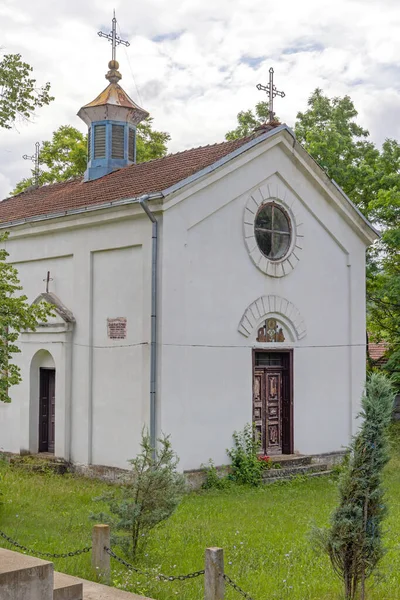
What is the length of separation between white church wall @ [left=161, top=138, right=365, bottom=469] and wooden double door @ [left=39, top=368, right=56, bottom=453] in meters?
4.15

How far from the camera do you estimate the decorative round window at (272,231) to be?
56.4ft

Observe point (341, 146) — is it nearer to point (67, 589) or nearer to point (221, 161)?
point (221, 161)

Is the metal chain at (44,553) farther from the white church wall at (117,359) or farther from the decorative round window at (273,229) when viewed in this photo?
the decorative round window at (273,229)

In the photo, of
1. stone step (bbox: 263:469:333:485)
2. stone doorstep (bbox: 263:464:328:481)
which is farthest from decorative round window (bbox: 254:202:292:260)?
stone step (bbox: 263:469:333:485)

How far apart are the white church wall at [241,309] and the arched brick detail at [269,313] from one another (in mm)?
138

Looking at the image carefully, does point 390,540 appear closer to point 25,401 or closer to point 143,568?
point 143,568

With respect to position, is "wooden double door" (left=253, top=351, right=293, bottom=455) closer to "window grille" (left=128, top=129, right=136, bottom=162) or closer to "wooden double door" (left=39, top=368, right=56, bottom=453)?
"wooden double door" (left=39, top=368, right=56, bottom=453)

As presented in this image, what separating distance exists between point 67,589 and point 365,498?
10.1ft

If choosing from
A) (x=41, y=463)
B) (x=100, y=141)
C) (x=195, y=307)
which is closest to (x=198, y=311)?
(x=195, y=307)

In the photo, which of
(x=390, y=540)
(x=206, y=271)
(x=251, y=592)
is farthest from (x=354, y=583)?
(x=206, y=271)

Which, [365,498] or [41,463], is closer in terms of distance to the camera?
[365,498]

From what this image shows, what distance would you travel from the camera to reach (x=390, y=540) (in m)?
10.9

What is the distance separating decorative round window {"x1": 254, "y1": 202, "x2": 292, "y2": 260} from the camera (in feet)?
56.4

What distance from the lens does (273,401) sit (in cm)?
1741
